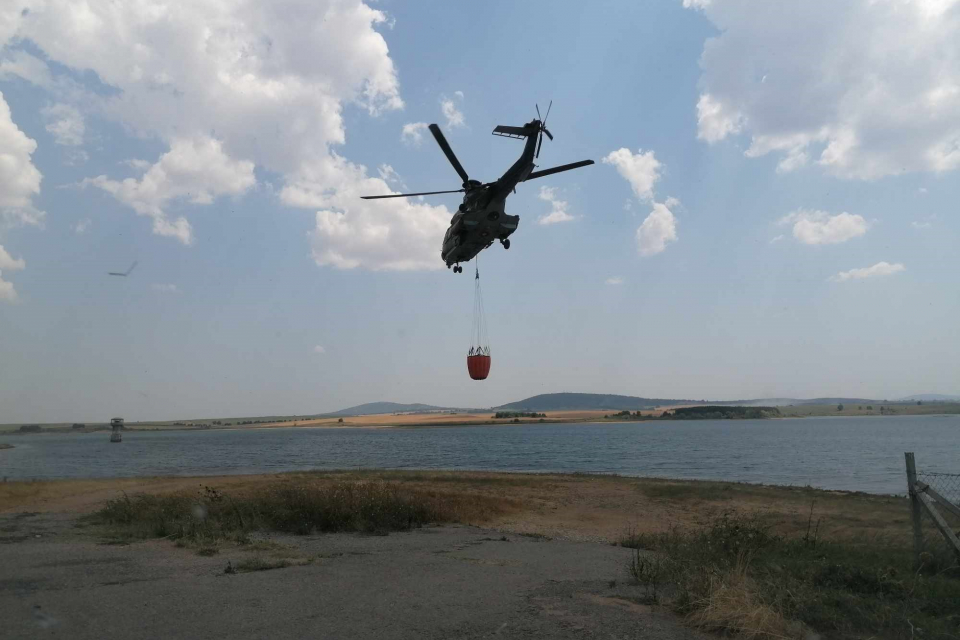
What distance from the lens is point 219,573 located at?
9453 mm

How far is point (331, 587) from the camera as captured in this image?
8539mm

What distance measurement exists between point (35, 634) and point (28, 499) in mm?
23549

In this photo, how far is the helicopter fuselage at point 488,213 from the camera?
1373cm

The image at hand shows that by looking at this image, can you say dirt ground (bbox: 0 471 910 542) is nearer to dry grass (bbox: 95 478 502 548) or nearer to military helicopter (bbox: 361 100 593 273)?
dry grass (bbox: 95 478 502 548)

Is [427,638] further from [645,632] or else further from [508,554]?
[508,554]

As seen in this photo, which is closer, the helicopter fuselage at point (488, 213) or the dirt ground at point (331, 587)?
the dirt ground at point (331, 587)

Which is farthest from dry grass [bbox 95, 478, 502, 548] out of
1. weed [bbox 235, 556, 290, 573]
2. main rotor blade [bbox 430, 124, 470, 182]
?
main rotor blade [bbox 430, 124, 470, 182]

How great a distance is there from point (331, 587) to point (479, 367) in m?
6.48

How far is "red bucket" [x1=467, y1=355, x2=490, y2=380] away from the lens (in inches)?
554

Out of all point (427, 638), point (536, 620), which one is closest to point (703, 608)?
point (536, 620)

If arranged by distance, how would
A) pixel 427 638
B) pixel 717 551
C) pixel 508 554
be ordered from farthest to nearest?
pixel 508 554 < pixel 717 551 < pixel 427 638

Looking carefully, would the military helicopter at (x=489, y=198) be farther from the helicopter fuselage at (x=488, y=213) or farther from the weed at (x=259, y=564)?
the weed at (x=259, y=564)

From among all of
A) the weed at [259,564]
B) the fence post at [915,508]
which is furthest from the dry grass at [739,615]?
the weed at [259,564]

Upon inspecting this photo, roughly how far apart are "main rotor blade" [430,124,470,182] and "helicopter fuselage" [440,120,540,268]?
0.27 m
